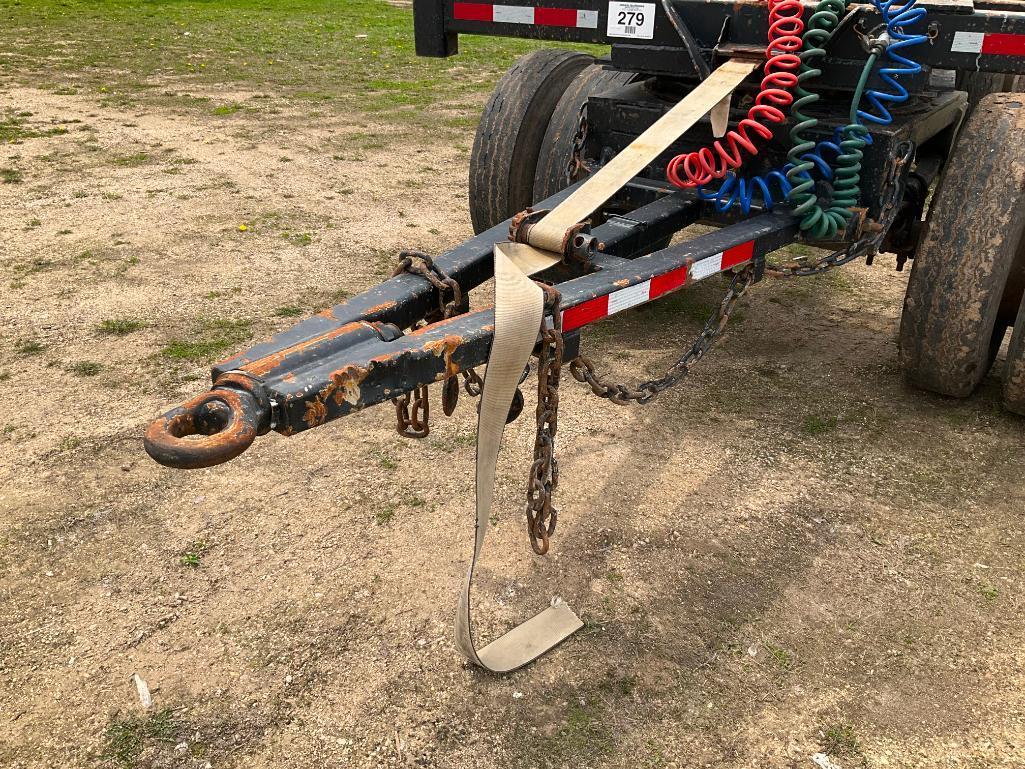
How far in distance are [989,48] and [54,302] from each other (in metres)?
4.41

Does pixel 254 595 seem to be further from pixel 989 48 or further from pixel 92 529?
pixel 989 48

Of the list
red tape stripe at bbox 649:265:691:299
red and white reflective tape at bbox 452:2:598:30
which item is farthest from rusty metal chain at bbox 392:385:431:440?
red and white reflective tape at bbox 452:2:598:30

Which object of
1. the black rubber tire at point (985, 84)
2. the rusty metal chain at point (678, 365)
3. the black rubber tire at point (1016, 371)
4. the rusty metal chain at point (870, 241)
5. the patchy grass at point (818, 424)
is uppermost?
the black rubber tire at point (985, 84)

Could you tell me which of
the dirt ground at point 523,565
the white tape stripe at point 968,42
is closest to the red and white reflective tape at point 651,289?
the dirt ground at point 523,565

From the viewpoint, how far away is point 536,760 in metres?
2.41

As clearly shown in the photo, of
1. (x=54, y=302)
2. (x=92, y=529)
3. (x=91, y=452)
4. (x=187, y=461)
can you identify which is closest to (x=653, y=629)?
(x=187, y=461)

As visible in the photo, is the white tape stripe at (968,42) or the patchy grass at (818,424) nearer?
the white tape stripe at (968,42)

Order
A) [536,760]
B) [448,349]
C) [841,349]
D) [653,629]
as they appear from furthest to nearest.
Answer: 1. [841,349]
2. [653,629]
3. [536,760]
4. [448,349]

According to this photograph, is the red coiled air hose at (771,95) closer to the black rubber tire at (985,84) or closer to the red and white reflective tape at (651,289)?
the red and white reflective tape at (651,289)

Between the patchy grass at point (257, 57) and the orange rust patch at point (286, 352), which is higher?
the orange rust patch at point (286, 352)

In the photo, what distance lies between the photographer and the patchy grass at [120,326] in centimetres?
461

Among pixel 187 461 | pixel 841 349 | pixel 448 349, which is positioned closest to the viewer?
pixel 187 461

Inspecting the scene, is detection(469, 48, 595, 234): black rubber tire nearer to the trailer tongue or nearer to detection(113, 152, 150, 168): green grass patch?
the trailer tongue

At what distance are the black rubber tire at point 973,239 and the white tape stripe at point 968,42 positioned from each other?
47cm
